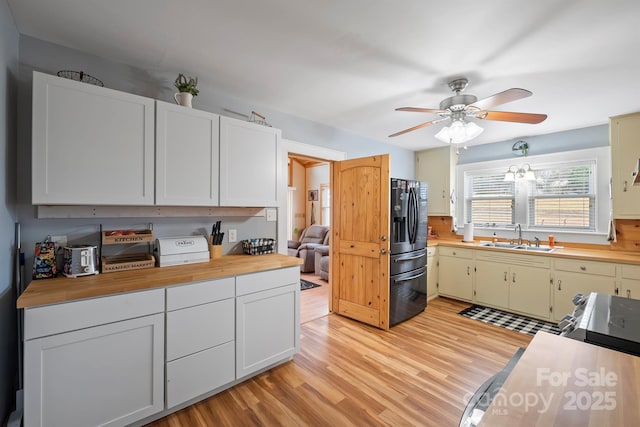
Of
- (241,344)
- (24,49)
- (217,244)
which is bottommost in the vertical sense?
(241,344)

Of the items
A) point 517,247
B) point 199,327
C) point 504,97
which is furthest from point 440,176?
point 199,327

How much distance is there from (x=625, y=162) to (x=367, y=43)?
317cm

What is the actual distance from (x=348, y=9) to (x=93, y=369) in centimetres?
239

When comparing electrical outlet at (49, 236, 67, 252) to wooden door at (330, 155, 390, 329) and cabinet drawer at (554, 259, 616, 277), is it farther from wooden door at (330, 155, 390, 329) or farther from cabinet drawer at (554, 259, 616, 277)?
cabinet drawer at (554, 259, 616, 277)

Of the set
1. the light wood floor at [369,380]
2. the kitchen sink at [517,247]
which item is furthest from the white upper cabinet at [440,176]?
the light wood floor at [369,380]

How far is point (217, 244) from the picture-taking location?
2.46 metres

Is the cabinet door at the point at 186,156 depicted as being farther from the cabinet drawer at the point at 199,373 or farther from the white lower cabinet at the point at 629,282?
the white lower cabinet at the point at 629,282

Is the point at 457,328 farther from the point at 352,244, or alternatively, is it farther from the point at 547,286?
the point at 352,244

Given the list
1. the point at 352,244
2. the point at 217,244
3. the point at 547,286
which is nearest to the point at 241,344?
the point at 217,244

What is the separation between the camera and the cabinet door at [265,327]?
2105mm

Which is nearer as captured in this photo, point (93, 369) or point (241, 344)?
point (93, 369)

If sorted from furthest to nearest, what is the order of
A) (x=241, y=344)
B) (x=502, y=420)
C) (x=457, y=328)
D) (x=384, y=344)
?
(x=457, y=328) < (x=384, y=344) < (x=241, y=344) < (x=502, y=420)

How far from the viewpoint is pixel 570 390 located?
0.80 m

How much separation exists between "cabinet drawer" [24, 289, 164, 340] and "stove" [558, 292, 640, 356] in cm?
212
